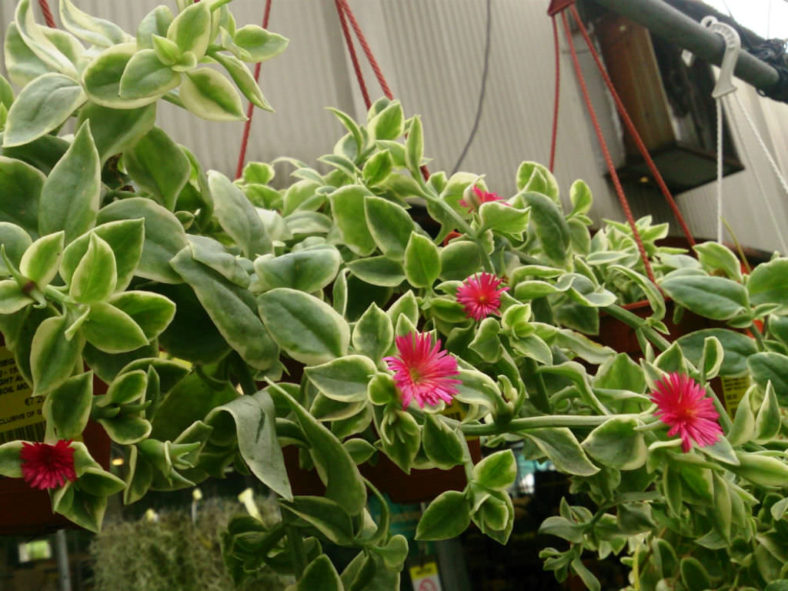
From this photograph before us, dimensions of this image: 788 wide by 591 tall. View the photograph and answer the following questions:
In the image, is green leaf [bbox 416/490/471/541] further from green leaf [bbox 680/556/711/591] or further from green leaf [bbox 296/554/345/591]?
green leaf [bbox 680/556/711/591]

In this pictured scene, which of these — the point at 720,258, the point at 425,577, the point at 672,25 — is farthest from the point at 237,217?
the point at 425,577

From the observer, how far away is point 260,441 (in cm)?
29

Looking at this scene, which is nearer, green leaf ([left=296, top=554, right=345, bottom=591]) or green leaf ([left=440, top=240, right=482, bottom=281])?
green leaf ([left=296, top=554, right=345, bottom=591])

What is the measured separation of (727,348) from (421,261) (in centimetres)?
28

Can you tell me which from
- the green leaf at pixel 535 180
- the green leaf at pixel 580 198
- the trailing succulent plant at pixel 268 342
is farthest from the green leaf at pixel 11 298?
the green leaf at pixel 580 198

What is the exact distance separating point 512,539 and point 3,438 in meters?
1.50

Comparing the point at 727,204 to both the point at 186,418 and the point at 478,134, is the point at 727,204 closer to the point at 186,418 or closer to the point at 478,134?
the point at 478,134

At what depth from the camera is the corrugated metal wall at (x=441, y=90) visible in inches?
53.4

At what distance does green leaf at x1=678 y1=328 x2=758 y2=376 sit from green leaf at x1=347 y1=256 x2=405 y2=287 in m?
0.25

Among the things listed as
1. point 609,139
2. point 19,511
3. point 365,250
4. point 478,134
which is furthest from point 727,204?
point 19,511

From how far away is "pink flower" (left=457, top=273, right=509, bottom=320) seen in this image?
44 centimetres

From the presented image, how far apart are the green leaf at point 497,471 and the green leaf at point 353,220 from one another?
0.17 metres

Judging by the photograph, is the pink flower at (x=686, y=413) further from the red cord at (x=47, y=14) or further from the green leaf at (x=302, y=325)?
the red cord at (x=47, y=14)

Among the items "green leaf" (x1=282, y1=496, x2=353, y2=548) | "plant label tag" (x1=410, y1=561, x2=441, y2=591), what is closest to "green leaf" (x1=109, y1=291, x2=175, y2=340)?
"green leaf" (x1=282, y1=496, x2=353, y2=548)
